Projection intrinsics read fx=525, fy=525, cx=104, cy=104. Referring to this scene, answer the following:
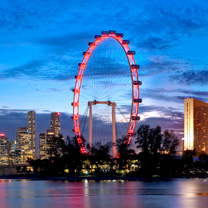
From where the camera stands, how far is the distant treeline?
98.9 m

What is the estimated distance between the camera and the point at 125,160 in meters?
104

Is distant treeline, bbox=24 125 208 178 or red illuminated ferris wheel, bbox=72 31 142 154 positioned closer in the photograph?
red illuminated ferris wheel, bbox=72 31 142 154

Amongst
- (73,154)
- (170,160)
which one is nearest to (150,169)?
(170,160)

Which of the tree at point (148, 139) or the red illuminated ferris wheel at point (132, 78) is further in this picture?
the tree at point (148, 139)

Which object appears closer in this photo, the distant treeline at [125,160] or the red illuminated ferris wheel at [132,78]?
the red illuminated ferris wheel at [132,78]

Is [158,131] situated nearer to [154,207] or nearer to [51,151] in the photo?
[51,151]

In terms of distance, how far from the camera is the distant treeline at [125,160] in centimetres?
9888

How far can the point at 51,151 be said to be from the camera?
382 ft

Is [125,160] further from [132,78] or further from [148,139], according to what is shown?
[132,78]

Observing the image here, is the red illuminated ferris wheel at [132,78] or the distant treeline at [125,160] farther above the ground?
the red illuminated ferris wheel at [132,78]

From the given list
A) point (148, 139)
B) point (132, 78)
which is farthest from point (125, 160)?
point (132, 78)

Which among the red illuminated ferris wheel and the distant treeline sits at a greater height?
the red illuminated ferris wheel

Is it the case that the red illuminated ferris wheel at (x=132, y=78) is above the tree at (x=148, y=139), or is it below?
above

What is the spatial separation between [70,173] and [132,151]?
590 inches
